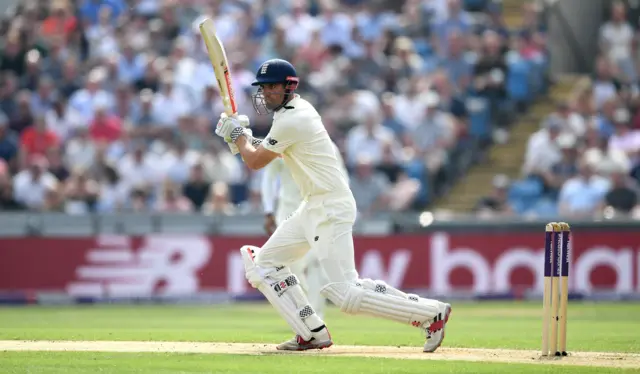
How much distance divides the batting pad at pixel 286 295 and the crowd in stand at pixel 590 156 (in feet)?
30.4

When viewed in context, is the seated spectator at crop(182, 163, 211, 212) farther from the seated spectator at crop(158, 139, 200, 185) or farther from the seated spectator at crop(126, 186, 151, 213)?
the seated spectator at crop(126, 186, 151, 213)

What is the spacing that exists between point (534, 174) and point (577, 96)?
6.27 feet

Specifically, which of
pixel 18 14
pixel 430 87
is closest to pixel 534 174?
pixel 430 87

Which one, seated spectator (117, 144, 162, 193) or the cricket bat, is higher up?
the cricket bat

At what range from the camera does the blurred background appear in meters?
19.3

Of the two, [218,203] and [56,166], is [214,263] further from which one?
[56,166]

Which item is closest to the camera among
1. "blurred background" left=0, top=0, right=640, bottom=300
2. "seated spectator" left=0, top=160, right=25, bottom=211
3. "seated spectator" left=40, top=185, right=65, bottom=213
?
"blurred background" left=0, top=0, right=640, bottom=300

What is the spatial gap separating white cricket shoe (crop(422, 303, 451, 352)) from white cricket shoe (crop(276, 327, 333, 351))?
844mm

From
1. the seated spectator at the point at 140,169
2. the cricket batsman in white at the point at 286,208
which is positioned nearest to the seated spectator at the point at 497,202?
the seated spectator at the point at 140,169

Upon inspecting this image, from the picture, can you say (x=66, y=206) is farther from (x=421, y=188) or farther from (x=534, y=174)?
(x=534, y=174)

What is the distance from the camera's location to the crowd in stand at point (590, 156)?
1961 cm

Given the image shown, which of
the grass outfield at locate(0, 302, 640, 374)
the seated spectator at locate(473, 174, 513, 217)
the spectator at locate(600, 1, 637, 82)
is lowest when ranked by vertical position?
the grass outfield at locate(0, 302, 640, 374)

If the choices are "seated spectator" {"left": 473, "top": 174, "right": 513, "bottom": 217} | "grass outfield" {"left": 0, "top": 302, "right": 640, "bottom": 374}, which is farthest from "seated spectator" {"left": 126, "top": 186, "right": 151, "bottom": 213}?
"seated spectator" {"left": 473, "top": 174, "right": 513, "bottom": 217}

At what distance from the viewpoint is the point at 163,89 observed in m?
22.1
